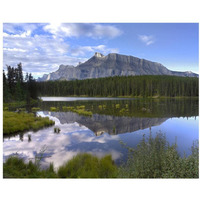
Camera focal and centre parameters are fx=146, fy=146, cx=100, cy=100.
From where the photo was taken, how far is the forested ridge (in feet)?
335

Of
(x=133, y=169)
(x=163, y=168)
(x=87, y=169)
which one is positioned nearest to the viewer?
(x=163, y=168)

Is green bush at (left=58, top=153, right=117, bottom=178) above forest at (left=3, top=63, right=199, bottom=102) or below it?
below

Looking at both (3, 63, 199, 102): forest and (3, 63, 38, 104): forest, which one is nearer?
(3, 63, 38, 104): forest

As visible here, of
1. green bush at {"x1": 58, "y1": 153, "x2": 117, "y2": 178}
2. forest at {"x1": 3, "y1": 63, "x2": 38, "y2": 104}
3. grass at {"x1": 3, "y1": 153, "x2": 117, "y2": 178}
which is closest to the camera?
grass at {"x1": 3, "y1": 153, "x2": 117, "y2": 178}

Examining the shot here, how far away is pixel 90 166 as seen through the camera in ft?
25.1

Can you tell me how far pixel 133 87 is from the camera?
11669 cm

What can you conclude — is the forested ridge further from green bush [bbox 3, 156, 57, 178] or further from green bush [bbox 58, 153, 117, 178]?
green bush [bbox 58, 153, 117, 178]

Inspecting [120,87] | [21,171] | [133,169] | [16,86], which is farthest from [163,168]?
[120,87]

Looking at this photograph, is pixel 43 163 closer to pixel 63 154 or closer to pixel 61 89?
pixel 63 154

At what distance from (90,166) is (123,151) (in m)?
3.77

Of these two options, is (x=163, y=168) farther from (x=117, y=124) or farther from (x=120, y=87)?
(x=120, y=87)

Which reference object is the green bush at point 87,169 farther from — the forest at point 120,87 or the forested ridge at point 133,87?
the forested ridge at point 133,87

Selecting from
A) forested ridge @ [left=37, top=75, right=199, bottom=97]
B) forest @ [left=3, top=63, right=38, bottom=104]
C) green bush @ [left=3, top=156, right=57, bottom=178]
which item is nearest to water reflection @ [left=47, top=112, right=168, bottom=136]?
green bush @ [left=3, top=156, right=57, bottom=178]
